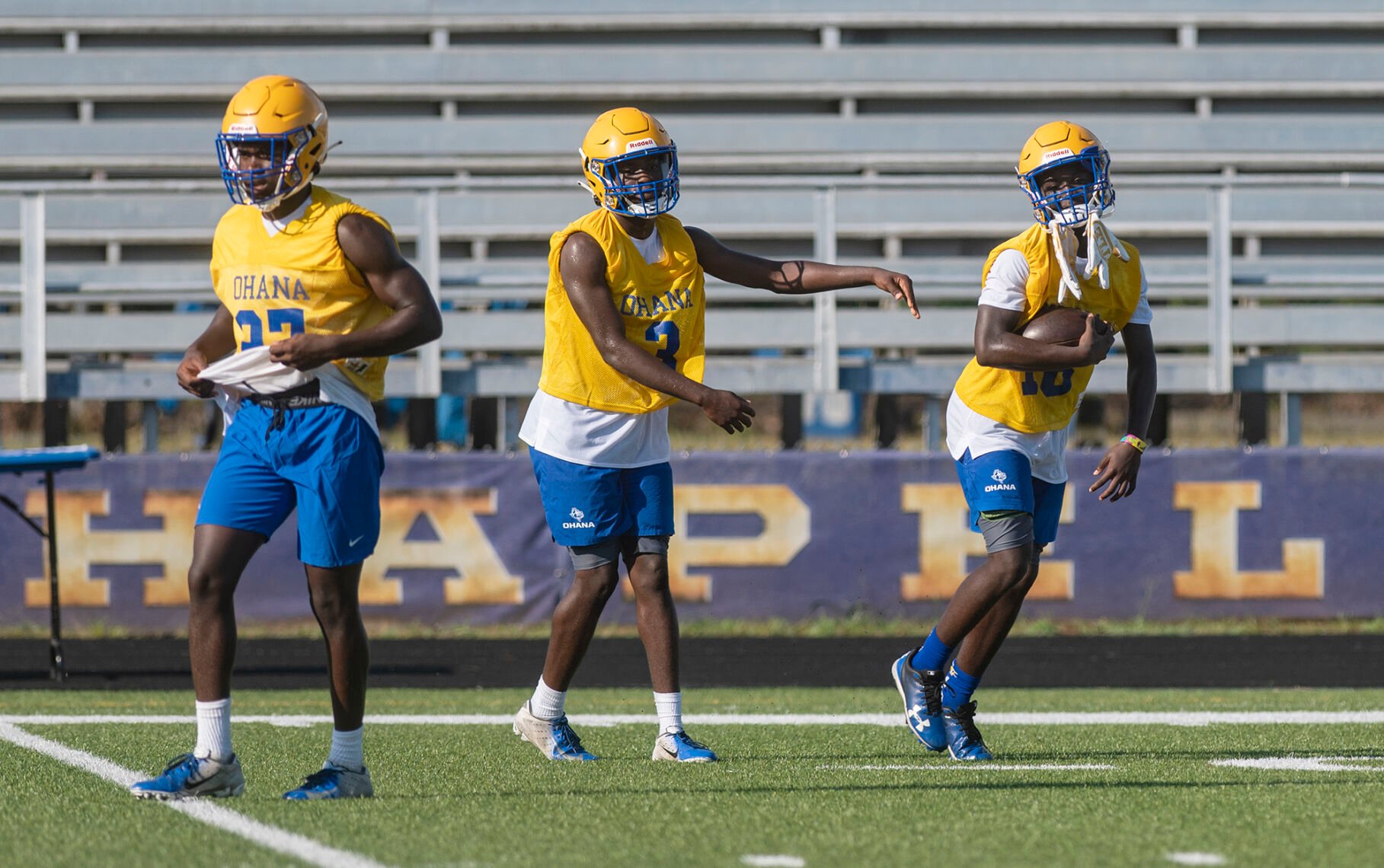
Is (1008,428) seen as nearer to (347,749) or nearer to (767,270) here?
(767,270)

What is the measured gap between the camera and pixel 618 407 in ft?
17.4

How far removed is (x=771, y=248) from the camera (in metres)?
13.2

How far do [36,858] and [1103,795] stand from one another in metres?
2.64

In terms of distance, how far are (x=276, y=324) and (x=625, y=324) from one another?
1255 millimetres

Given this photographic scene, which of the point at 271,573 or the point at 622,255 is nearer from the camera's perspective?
the point at 622,255

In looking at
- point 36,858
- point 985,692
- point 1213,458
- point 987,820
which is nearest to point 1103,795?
point 987,820

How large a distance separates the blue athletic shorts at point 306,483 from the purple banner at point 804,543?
580 centimetres

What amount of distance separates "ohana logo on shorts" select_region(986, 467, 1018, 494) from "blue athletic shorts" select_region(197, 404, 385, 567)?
2.06m

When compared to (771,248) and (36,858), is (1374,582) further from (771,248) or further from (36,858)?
(36,858)

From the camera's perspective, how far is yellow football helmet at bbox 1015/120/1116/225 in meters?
5.33

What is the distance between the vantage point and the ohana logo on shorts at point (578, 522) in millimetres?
5305

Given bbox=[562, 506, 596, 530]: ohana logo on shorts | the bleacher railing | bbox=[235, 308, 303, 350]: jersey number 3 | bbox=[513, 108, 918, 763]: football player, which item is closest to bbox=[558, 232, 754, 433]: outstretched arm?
bbox=[513, 108, 918, 763]: football player

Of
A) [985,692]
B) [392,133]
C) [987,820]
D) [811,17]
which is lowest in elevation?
[985,692]

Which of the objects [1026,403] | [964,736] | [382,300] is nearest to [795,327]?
→ [1026,403]
